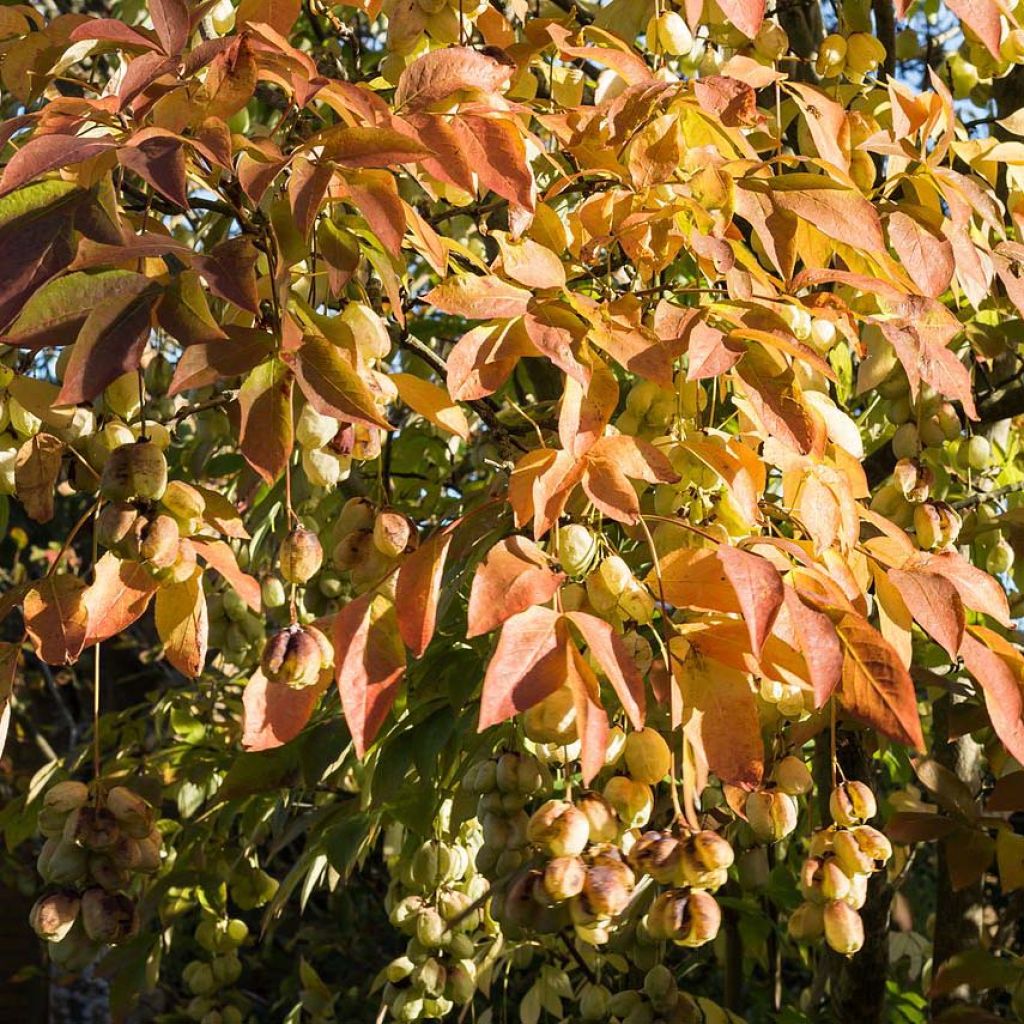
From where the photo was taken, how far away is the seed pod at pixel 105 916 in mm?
1017

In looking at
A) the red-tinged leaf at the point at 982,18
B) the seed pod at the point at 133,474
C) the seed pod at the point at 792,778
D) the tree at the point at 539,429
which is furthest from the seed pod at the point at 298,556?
the red-tinged leaf at the point at 982,18

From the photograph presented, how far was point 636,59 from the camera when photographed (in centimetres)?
103

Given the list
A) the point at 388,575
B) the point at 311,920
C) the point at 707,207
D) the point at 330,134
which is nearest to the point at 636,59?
the point at 707,207

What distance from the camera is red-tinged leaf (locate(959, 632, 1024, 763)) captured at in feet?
3.00

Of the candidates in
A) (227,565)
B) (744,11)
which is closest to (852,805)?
(227,565)

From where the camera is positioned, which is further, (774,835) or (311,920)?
(311,920)

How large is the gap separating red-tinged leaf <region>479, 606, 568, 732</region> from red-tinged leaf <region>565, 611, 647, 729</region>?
15 mm

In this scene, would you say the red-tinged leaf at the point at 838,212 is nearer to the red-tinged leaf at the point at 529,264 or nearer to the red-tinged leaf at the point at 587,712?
the red-tinged leaf at the point at 529,264

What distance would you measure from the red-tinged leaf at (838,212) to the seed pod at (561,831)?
0.42 m

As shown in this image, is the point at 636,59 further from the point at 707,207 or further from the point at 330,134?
the point at 330,134

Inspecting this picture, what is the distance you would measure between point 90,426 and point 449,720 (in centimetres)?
47

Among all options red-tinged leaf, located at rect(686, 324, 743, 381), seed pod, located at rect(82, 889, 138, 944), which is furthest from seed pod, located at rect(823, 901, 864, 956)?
seed pod, located at rect(82, 889, 138, 944)

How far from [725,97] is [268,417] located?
16.4 inches

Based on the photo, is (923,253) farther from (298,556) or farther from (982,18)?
(298,556)
